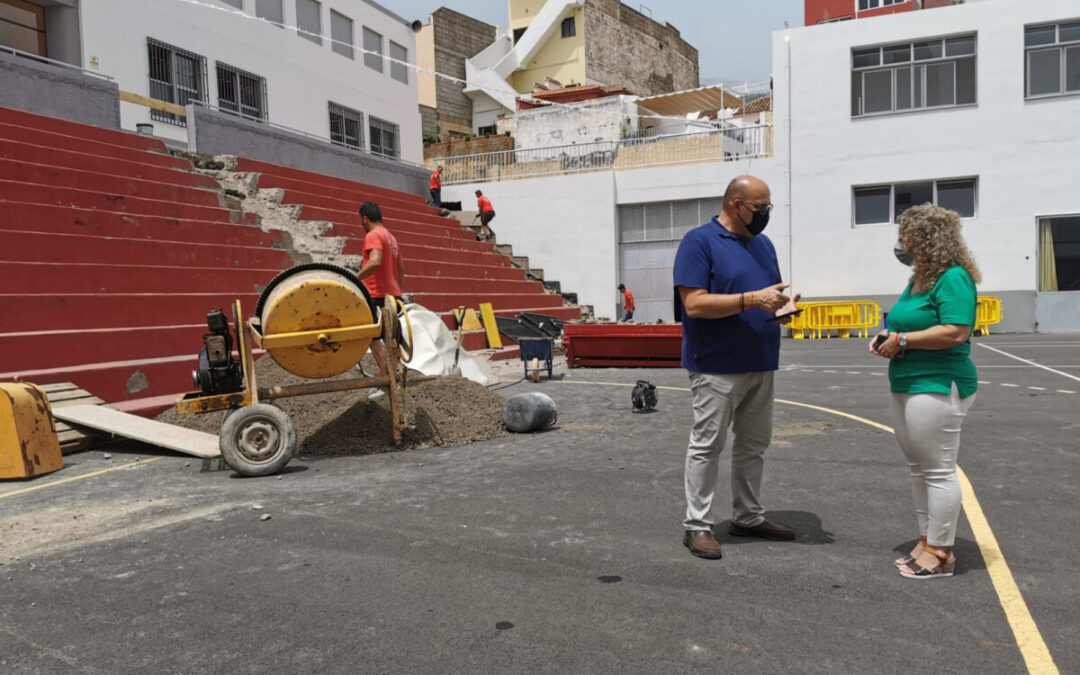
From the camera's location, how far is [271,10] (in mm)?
24219

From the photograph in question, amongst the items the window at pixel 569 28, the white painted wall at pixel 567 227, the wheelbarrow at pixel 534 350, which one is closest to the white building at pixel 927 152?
the white painted wall at pixel 567 227

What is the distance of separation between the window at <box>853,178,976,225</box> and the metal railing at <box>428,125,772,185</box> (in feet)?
10.0

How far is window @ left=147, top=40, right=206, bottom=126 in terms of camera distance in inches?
761

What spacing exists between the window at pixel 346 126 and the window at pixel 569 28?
22178 millimetres

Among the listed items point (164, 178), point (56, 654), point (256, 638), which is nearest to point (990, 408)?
point (256, 638)

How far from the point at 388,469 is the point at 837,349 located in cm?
1325

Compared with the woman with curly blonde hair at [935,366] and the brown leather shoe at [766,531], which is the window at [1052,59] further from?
the brown leather shoe at [766,531]

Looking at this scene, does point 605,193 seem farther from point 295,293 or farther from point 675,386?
point 295,293

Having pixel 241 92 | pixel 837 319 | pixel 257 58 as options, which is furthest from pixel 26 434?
pixel 837 319

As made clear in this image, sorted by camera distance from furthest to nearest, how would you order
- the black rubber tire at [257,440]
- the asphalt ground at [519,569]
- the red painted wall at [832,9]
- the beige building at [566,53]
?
the beige building at [566,53] → the red painted wall at [832,9] → the black rubber tire at [257,440] → the asphalt ground at [519,569]

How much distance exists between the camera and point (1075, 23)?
2053 cm

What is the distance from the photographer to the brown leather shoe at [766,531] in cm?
404

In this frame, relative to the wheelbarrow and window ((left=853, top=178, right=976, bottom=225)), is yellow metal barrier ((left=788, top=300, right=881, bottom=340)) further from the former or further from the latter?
Answer: the wheelbarrow

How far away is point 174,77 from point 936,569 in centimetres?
2146
